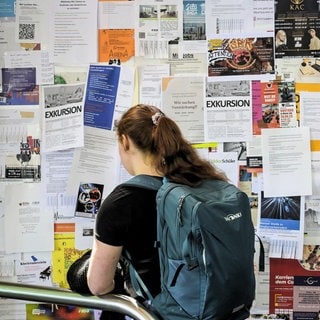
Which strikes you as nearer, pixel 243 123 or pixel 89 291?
pixel 89 291

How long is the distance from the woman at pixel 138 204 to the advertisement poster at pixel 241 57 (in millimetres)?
666

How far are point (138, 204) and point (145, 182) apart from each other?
6 cm

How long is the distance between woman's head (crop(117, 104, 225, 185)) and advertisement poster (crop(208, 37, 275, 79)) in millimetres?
676

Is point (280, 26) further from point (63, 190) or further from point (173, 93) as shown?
point (63, 190)

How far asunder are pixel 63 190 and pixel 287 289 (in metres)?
1.00

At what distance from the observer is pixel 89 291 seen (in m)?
1.27

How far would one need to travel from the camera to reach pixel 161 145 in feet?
4.50

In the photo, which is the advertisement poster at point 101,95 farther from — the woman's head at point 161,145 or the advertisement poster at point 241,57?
the woman's head at point 161,145

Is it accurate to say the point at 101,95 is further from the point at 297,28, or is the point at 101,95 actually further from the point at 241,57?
the point at 297,28

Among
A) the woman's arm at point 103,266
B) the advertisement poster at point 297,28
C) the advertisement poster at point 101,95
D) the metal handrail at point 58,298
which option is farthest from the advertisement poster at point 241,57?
the metal handrail at point 58,298

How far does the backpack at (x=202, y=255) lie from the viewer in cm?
116

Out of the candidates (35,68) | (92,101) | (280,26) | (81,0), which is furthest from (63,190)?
(280,26)

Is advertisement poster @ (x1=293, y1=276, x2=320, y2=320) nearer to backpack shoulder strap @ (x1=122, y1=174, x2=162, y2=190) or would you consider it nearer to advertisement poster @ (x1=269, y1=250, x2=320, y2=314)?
advertisement poster @ (x1=269, y1=250, x2=320, y2=314)

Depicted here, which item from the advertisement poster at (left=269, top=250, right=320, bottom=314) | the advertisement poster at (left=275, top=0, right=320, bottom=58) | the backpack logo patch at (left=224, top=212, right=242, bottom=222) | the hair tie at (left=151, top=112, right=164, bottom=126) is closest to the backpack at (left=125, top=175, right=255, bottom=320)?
the backpack logo patch at (left=224, top=212, right=242, bottom=222)
